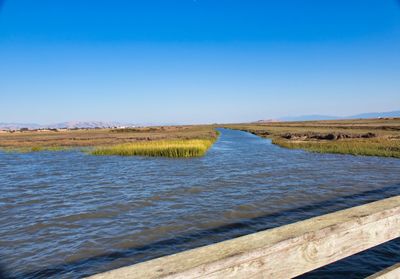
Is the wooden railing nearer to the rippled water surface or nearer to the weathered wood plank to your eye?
the weathered wood plank

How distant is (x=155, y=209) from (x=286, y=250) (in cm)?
861

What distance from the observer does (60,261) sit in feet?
20.3

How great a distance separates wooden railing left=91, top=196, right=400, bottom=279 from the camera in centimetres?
152

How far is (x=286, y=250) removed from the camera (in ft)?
5.71

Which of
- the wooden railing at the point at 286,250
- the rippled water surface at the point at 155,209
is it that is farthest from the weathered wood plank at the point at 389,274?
the rippled water surface at the point at 155,209

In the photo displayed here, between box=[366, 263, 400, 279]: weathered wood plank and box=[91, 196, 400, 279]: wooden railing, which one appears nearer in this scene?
box=[91, 196, 400, 279]: wooden railing

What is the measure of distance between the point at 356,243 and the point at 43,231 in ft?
27.6

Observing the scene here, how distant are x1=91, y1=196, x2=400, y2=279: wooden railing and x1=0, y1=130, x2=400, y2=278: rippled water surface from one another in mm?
3971

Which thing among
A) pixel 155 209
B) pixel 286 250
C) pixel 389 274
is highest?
pixel 286 250

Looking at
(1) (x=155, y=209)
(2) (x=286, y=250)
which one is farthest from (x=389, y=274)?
(1) (x=155, y=209)

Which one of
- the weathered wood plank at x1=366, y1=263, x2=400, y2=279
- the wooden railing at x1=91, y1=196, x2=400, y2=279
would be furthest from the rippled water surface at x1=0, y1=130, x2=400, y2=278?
the wooden railing at x1=91, y1=196, x2=400, y2=279

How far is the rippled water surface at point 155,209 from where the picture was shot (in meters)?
6.23

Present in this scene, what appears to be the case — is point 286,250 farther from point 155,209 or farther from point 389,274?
point 155,209

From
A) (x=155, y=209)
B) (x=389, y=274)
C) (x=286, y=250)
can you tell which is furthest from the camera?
(x=155, y=209)
